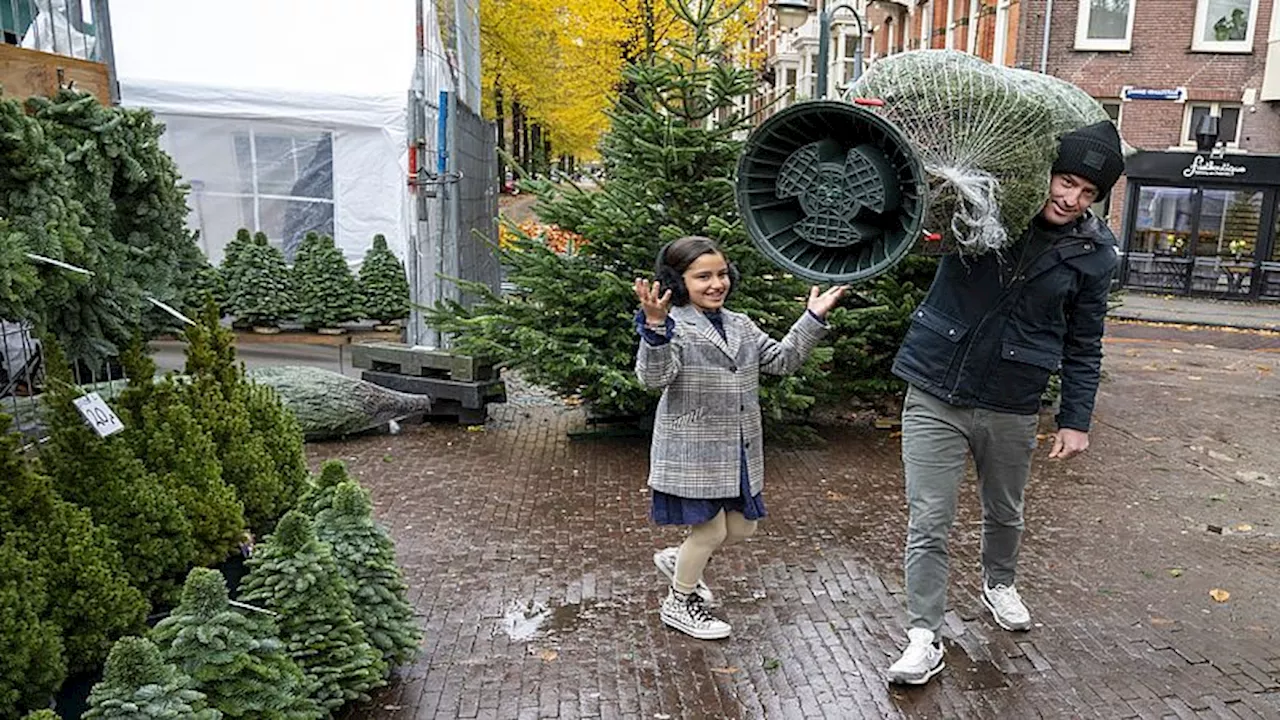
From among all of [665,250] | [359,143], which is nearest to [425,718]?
[665,250]

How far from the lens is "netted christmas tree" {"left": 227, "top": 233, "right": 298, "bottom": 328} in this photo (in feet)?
35.4

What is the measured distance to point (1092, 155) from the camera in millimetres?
3375

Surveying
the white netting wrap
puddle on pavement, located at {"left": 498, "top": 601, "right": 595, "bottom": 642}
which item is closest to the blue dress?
puddle on pavement, located at {"left": 498, "top": 601, "right": 595, "bottom": 642}

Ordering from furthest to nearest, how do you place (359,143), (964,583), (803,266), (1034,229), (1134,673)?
(359,143)
(964,583)
(1134,673)
(1034,229)
(803,266)

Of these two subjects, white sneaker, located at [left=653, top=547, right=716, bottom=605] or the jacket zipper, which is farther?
white sneaker, located at [left=653, top=547, right=716, bottom=605]

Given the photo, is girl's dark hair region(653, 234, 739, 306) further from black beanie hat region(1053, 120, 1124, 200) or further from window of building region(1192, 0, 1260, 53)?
window of building region(1192, 0, 1260, 53)

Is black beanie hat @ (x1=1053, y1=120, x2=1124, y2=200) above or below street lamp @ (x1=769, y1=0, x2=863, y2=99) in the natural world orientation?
below

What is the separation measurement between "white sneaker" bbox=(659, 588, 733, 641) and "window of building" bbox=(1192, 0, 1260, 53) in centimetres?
2332

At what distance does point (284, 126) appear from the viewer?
10781 millimetres

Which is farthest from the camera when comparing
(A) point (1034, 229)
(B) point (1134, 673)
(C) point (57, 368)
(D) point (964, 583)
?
(D) point (964, 583)

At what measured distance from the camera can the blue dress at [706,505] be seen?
155 inches

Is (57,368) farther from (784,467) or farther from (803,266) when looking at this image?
(784,467)

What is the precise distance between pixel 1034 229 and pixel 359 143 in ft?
28.0

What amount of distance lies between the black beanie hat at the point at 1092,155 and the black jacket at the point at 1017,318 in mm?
292
